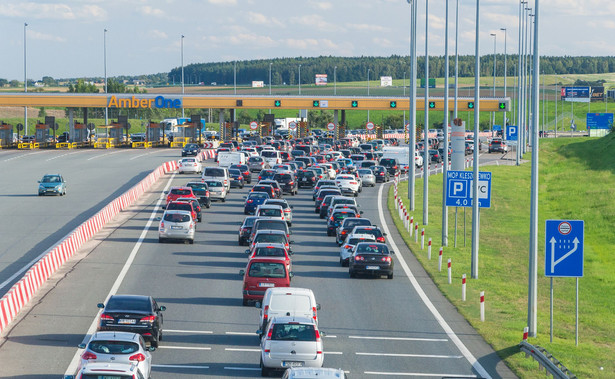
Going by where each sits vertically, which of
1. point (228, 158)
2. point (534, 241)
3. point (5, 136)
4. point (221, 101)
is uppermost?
point (221, 101)

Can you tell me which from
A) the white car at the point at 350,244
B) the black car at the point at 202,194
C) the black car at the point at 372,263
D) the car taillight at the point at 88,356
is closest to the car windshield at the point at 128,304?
the car taillight at the point at 88,356

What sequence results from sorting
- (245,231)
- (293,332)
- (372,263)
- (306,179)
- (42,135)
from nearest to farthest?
1. (293,332)
2. (372,263)
3. (245,231)
4. (306,179)
5. (42,135)

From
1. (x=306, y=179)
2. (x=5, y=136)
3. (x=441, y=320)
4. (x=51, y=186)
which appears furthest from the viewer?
(x=5, y=136)

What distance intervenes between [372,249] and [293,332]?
15393 mm

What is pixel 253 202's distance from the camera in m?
54.0

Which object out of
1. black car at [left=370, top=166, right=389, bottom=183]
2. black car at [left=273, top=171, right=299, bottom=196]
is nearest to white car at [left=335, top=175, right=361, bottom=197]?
black car at [left=273, top=171, right=299, bottom=196]

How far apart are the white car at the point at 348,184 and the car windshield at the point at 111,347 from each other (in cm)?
4679

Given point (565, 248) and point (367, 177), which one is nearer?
point (565, 248)

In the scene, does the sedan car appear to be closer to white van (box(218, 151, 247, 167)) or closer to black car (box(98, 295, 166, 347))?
white van (box(218, 151, 247, 167))

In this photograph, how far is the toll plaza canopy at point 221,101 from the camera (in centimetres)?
10912

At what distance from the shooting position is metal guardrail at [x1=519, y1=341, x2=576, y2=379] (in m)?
19.9

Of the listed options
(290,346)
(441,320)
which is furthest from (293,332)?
(441,320)

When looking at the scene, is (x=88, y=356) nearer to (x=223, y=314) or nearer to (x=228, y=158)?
(x=223, y=314)

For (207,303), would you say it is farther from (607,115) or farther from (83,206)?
(607,115)
